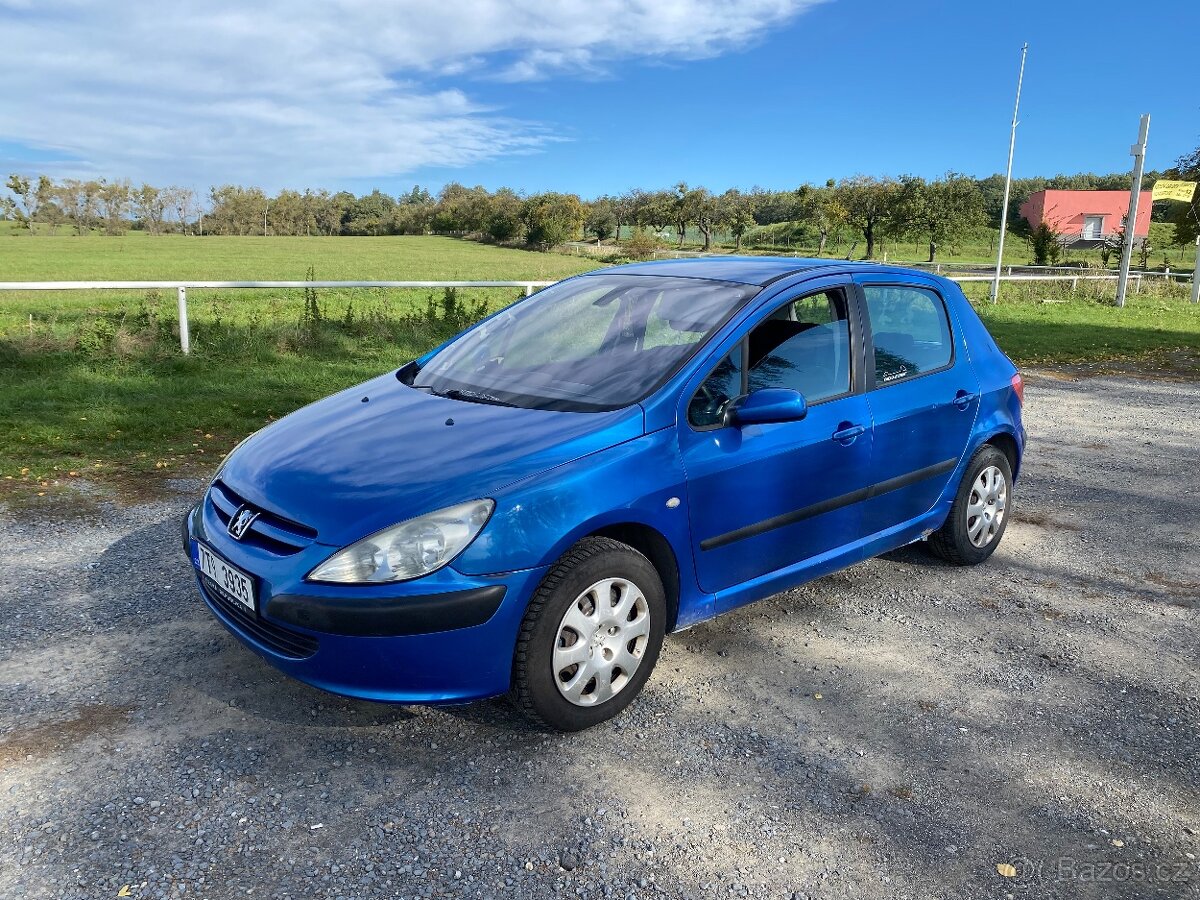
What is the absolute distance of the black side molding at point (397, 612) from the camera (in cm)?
284

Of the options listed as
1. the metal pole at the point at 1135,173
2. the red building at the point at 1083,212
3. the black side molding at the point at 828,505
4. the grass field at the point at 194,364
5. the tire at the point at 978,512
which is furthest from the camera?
the red building at the point at 1083,212

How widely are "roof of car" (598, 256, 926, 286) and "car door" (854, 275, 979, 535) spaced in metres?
0.17

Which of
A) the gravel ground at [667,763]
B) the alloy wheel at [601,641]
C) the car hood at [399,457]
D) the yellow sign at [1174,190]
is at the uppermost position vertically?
the yellow sign at [1174,190]

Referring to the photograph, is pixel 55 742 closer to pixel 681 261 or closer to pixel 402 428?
pixel 402 428

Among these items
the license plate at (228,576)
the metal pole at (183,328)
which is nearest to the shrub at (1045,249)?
the metal pole at (183,328)

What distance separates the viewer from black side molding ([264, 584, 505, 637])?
284cm

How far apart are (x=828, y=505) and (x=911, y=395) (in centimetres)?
80

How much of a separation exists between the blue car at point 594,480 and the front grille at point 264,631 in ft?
0.04

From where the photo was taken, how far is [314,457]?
3396 mm

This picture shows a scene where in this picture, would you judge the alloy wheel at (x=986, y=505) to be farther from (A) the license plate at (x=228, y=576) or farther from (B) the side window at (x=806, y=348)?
(A) the license plate at (x=228, y=576)

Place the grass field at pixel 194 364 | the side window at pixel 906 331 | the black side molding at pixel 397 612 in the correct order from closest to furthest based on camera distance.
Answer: the black side molding at pixel 397 612 < the side window at pixel 906 331 < the grass field at pixel 194 364

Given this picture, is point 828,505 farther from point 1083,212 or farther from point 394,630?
point 1083,212

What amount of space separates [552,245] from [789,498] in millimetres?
79312

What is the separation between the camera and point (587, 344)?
13.4ft
